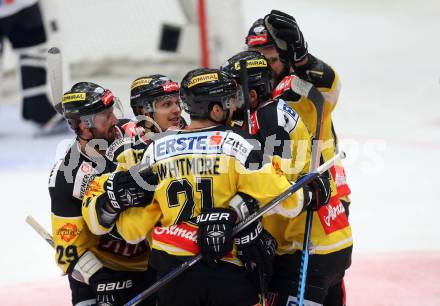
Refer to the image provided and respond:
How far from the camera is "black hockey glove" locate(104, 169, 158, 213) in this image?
2.76 meters

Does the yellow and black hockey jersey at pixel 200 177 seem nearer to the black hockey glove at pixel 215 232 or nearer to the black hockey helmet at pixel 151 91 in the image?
the black hockey glove at pixel 215 232

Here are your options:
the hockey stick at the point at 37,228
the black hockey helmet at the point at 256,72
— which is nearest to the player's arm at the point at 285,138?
the black hockey helmet at the point at 256,72

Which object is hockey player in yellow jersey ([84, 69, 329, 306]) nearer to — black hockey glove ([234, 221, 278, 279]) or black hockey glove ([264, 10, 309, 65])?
black hockey glove ([234, 221, 278, 279])

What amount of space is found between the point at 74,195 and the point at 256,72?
82 centimetres

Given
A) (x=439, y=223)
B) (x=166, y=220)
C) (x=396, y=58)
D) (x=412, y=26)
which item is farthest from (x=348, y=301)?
(x=412, y=26)

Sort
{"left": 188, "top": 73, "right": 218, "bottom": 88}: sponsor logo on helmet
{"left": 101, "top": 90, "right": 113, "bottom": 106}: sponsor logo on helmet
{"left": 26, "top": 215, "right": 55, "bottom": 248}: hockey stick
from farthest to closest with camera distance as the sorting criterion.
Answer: {"left": 26, "top": 215, "right": 55, "bottom": 248}: hockey stick, {"left": 101, "top": 90, "right": 113, "bottom": 106}: sponsor logo on helmet, {"left": 188, "top": 73, "right": 218, "bottom": 88}: sponsor logo on helmet

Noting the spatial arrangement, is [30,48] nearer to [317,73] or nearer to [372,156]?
[372,156]

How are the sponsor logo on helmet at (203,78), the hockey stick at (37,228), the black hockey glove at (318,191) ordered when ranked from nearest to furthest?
the sponsor logo on helmet at (203,78) < the black hockey glove at (318,191) < the hockey stick at (37,228)

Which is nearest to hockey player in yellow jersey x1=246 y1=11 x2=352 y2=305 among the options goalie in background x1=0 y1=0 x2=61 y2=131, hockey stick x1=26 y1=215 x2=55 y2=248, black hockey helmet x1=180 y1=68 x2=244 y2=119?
black hockey helmet x1=180 y1=68 x2=244 y2=119

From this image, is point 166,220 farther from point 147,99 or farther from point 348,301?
point 348,301

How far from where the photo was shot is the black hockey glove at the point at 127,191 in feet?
9.05

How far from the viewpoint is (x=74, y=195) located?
311 cm

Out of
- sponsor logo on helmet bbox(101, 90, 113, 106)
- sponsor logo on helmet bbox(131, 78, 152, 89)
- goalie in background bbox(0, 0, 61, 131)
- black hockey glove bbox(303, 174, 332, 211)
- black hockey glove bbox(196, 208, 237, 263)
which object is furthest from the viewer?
goalie in background bbox(0, 0, 61, 131)

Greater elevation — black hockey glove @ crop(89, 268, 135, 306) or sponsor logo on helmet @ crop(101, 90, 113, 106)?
sponsor logo on helmet @ crop(101, 90, 113, 106)
